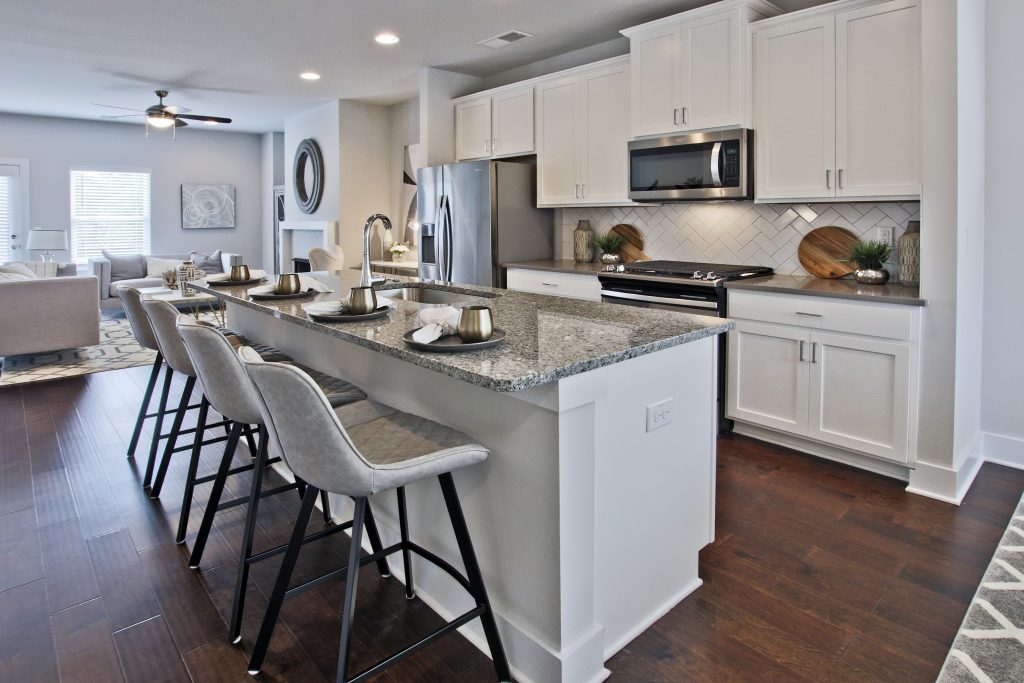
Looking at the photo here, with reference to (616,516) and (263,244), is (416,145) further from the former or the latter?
(616,516)

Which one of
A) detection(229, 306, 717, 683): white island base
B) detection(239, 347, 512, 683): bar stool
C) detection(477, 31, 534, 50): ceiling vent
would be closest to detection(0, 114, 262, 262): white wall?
detection(477, 31, 534, 50): ceiling vent

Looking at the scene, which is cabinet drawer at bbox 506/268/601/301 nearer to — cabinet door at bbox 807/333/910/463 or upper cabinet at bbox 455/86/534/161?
upper cabinet at bbox 455/86/534/161

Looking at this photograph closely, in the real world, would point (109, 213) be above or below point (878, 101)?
above

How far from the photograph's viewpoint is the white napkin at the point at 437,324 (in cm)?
171

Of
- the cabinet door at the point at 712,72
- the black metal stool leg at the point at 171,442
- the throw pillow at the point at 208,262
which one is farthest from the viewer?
the throw pillow at the point at 208,262

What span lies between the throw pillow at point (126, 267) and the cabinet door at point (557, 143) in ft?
20.8

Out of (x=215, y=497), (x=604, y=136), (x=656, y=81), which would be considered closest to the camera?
(x=215, y=497)

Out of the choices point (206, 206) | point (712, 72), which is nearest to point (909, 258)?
point (712, 72)

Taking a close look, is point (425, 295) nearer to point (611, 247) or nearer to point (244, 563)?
point (244, 563)

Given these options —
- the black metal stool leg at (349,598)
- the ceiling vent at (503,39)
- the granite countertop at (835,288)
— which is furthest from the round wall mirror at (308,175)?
the black metal stool leg at (349,598)

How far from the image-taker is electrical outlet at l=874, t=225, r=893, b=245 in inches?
134

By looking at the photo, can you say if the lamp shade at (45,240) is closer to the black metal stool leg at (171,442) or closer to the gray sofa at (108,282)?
the gray sofa at (108,282)

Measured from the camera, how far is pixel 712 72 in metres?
3.71

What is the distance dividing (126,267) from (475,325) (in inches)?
338
